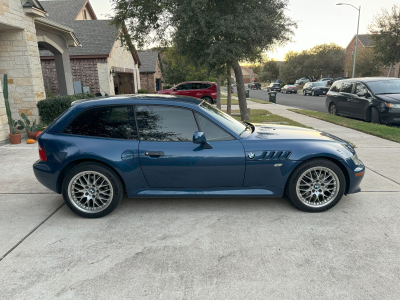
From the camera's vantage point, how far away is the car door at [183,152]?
3660 millimetres

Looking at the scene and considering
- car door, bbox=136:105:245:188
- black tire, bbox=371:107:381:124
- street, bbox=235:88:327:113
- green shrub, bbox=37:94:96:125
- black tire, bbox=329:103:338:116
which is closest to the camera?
car door, bbox=136:105:245:188

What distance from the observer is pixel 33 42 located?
975 cm

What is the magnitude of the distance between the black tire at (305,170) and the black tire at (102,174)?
2.14 meters

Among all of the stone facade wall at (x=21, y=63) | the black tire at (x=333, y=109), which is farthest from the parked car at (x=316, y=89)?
the stone facade wall at (x=21, y=63)

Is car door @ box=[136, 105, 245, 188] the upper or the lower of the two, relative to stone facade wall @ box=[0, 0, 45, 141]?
lower

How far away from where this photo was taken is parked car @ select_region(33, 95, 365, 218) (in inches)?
145

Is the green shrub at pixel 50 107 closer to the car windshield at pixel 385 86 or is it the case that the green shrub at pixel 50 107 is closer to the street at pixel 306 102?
the car windshield at pixel 385 86

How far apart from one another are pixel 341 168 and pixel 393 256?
4.08ft

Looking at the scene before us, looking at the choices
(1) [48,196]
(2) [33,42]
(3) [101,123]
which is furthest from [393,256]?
(2) [33,42]

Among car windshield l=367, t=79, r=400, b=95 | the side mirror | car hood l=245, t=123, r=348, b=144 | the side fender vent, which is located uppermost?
car windshield l=367, t=79, r=400, b=95

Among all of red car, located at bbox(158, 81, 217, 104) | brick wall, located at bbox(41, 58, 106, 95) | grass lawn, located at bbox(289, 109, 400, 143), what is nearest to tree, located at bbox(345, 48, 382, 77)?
red car, located at bbox(158, 81, 217, 104)

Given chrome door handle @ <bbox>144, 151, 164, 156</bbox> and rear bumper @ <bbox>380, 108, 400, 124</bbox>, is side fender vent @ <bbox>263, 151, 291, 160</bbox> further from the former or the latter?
rear bumper @ <bbox>380, 108, 400, 124</bbox>

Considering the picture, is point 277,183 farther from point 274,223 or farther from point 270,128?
point 270,128

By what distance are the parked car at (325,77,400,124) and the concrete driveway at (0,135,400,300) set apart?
22.9ft
